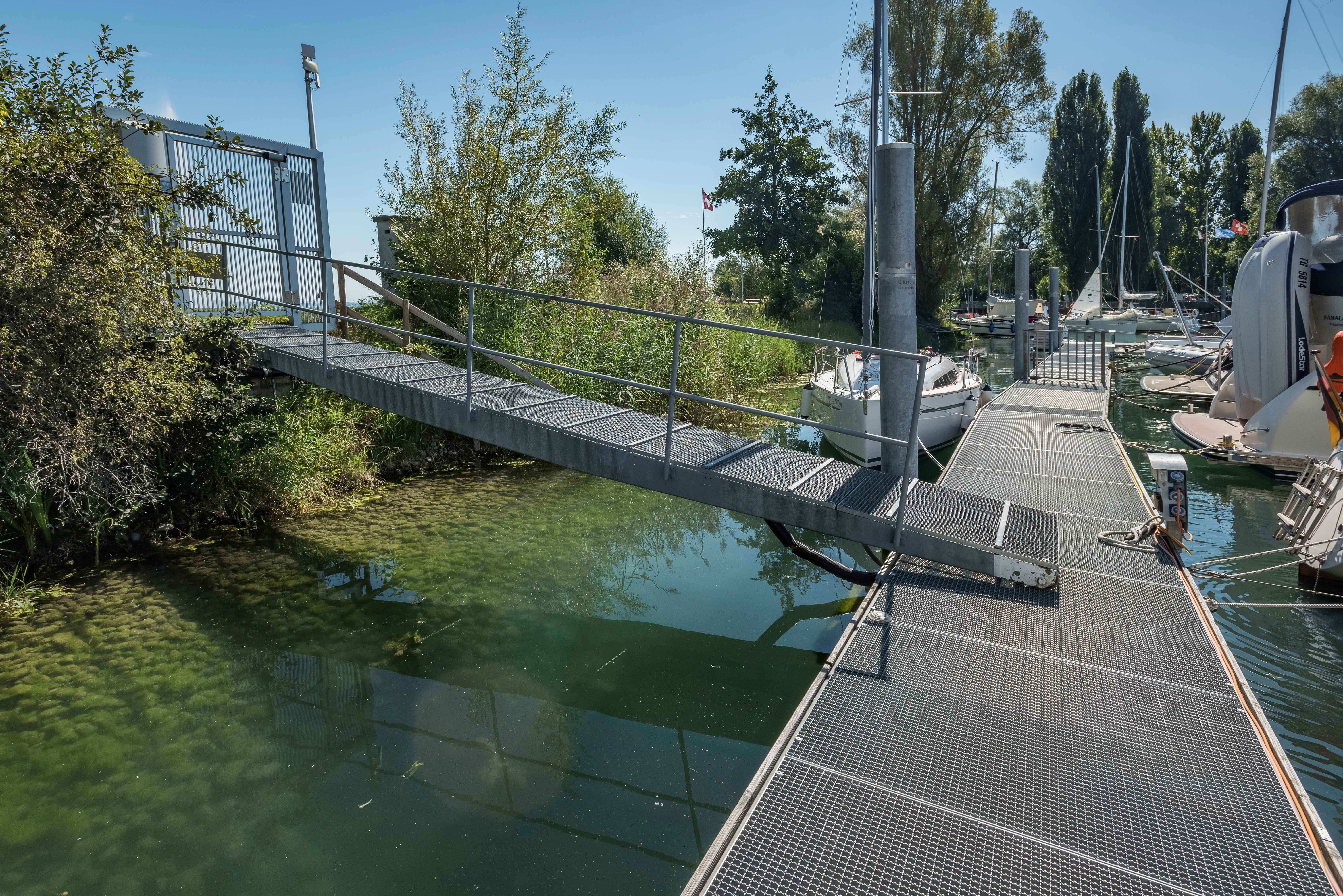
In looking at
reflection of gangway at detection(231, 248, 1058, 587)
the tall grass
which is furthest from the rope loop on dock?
the tall grass

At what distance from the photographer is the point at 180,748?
4645mm

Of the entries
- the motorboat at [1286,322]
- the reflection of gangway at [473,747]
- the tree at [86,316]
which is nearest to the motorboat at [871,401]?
the motorboat at [1286,322]

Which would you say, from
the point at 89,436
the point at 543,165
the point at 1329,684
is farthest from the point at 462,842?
the point at 543,165

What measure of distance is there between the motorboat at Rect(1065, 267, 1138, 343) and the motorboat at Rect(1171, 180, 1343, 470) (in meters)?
21.7

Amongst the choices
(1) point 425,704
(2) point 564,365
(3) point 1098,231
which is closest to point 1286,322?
(2) point 564,365

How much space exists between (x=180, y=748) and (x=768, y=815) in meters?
3.83

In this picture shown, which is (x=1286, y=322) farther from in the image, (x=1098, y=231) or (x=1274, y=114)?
(x=1098, y=231)

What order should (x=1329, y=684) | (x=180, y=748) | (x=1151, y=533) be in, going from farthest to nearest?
(x=1151, y=533) → (x=1329, y=684) → (x=180, y=748)

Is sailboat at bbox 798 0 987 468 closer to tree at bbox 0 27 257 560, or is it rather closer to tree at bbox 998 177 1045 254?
tree at bbox 0 27 257 560

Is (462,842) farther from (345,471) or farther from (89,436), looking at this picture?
(345,471)

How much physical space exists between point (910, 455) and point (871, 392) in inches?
273

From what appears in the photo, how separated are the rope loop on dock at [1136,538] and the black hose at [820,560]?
5.95ft

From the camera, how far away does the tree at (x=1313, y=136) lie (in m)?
36.6

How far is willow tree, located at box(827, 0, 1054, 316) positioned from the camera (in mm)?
28562
